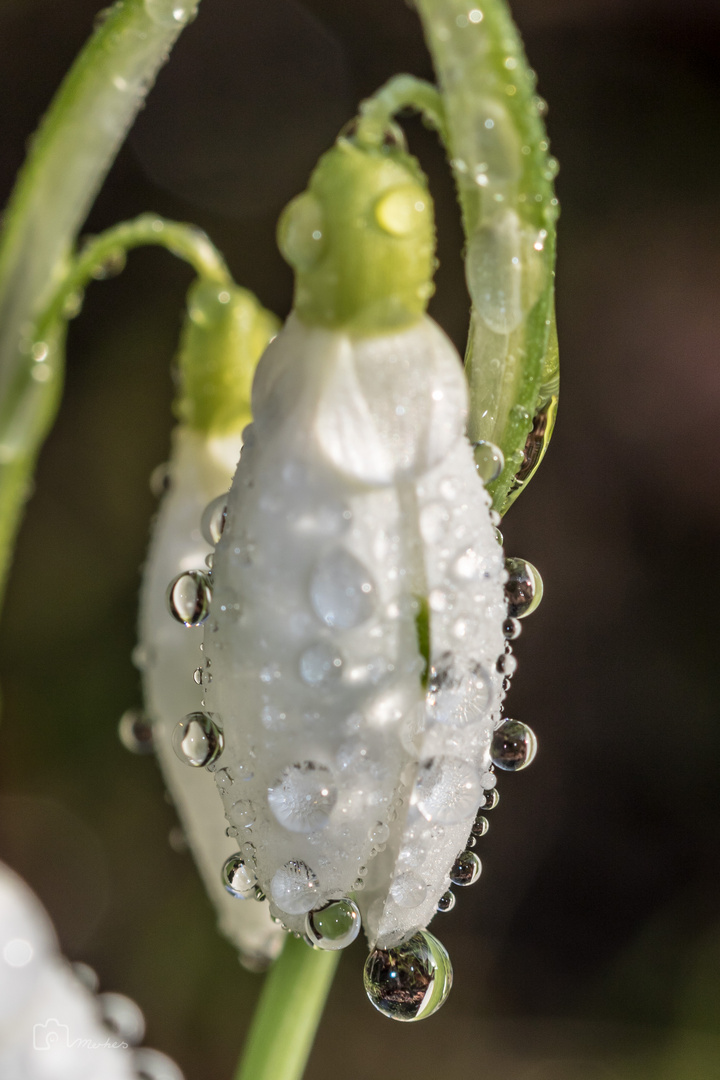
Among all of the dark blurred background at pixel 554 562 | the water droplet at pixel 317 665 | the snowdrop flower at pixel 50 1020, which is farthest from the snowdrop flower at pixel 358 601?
the dark blurred background at pixel 554 562

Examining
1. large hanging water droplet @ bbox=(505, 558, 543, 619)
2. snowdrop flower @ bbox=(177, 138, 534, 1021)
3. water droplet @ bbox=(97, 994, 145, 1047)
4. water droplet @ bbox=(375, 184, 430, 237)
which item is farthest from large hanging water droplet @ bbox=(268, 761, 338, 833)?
water droplet @ bbox=(97, 994, 145, 1047)

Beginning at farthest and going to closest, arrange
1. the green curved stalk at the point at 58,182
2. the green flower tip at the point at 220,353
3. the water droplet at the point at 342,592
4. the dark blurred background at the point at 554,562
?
the dark blurred background at the point at 554,562 < the green flower tip at the point at 220,353 < the green curved stalk at the point at 58,182 < the water droplet at the point at 342,592

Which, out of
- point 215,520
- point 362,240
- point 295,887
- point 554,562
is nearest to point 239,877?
point 295,887

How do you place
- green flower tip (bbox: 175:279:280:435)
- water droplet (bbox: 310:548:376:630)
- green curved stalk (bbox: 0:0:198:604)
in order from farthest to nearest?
green flower tip (bbox: 175:279:280:435)
green curved stalk (bbox: 0:0:198:604)
water droplet (bbox: 310:548:376:630)

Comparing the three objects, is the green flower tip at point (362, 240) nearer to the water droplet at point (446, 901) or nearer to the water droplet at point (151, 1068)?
the water droplet at point (446, 901)

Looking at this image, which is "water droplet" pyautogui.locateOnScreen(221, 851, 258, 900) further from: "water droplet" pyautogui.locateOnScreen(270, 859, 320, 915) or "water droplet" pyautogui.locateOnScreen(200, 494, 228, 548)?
"water droplet" pyautogui.locateOnScreen(200, 494, 228, 548)

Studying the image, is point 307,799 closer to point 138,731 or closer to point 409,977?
point 409,977
